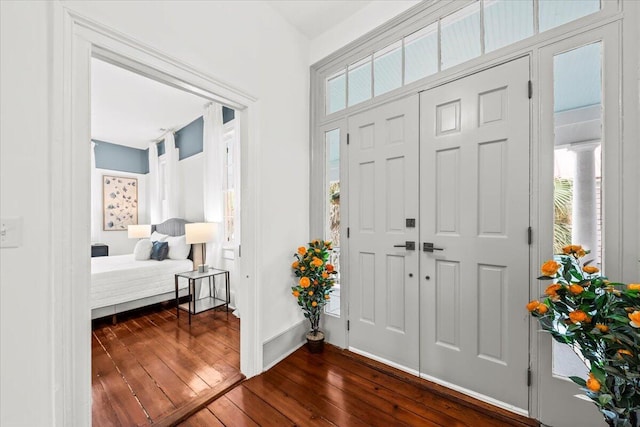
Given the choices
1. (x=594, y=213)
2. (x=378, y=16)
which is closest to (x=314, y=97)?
(x=378, y=16)

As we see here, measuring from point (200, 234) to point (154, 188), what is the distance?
304 cm

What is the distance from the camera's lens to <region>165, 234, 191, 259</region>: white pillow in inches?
155

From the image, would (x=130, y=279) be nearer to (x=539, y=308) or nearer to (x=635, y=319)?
(x=539, y=308)

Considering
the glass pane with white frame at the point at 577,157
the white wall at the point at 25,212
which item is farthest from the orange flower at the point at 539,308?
the white wall at the point at 25,212

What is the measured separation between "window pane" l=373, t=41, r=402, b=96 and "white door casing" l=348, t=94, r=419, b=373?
173 millimetres

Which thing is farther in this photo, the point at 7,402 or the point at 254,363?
the point at 254,363

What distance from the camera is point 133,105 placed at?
4.00 m

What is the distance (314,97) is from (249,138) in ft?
3.16

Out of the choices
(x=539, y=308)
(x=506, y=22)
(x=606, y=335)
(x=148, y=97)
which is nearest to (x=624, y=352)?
(x=606, y=335)

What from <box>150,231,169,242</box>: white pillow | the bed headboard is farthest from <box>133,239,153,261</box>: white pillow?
the bed headboard

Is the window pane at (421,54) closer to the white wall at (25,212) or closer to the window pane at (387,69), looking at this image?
the window pane at (387,69)

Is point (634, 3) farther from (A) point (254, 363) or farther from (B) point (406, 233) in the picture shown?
(A) point (254, 363)

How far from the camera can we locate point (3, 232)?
3.57 feet

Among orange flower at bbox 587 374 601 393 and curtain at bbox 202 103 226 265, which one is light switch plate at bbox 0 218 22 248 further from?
curtain at bbox 202 103 226 265
